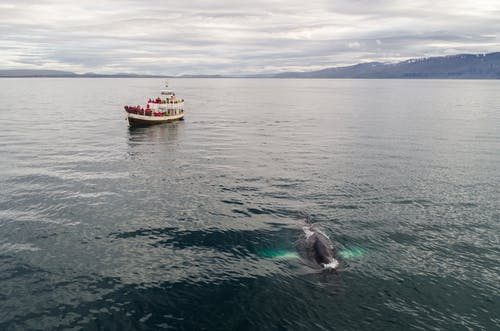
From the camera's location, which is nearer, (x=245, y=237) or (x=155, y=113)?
(x=245, y=237)

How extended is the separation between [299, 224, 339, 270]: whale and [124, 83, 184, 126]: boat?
205 feet

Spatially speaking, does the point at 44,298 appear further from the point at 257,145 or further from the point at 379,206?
the point at 257,145

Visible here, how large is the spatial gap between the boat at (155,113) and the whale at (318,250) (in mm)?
62577

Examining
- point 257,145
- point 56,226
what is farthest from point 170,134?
point 56,226

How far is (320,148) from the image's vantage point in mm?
57469

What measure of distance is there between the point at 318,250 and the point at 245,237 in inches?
227

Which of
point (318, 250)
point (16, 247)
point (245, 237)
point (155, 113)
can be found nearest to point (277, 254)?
point (318, 250)

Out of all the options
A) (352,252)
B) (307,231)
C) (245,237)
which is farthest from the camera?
(307,231)

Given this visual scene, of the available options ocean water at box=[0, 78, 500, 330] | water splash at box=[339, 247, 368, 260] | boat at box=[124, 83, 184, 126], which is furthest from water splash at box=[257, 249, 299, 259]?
boat at box=[124, 83, 184, 126]

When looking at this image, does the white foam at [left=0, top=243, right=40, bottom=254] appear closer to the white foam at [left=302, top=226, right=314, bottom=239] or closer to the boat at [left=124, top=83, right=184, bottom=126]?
the white foam at [left=302, top=226, right=314, bottom=239]

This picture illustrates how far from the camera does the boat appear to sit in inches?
3152

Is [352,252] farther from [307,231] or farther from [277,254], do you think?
[277,254]

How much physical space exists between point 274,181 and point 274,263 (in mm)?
17284

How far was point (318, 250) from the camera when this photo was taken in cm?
2397
